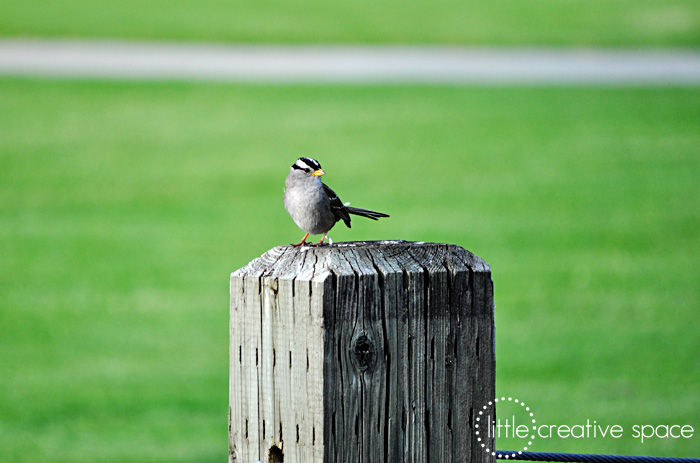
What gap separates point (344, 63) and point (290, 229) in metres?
17.5

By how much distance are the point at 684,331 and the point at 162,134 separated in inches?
585

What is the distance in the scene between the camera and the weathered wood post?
1.98 meters

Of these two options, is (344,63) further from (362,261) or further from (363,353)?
(363,353)

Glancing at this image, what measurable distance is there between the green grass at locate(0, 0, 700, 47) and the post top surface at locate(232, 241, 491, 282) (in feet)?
107

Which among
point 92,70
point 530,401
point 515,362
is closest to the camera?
point 530,401

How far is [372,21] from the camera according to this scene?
123 feet

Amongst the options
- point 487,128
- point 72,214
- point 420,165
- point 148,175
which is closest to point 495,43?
point 487,128

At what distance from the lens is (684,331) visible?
10055 mm

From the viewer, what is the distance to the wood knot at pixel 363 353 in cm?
199

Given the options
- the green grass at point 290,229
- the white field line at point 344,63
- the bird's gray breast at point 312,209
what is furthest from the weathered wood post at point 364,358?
the white field line at point 344,63

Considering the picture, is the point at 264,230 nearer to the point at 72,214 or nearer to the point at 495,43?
the point at 72,214

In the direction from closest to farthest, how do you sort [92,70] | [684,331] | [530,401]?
[530,401]
[684,331]
[92,70]

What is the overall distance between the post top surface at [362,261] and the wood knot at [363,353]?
0.14 metres

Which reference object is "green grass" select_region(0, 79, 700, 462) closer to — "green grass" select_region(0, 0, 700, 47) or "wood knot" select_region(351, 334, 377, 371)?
"wood knot" select_region(351, 334, 377, 371)
